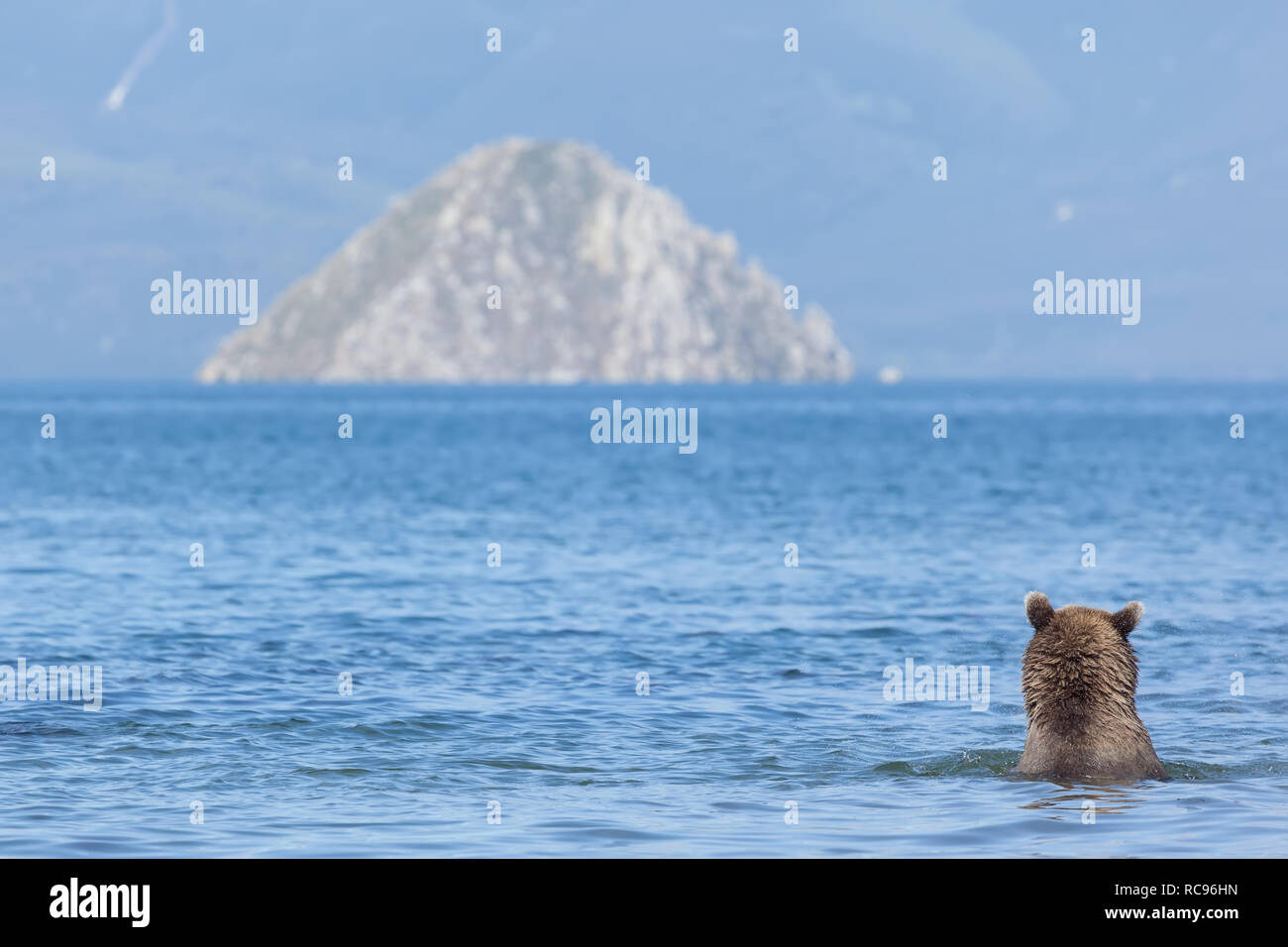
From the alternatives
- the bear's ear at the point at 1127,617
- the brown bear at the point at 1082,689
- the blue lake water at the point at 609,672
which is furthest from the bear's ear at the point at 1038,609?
the blue lake water at the point at 609,672

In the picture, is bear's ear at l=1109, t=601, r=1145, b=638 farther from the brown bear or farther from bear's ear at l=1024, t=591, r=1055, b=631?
bear's ear at l=1024, t=591, r=1055, b=631

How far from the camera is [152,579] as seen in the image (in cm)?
3412

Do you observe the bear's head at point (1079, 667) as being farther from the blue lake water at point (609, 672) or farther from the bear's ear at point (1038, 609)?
the blue lake water at point (609, 672)

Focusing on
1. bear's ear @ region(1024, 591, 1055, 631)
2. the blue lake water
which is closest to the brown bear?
bear's ear @ region(1024, 591, 1055, 631)

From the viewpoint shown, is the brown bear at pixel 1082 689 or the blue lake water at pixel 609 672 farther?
the blue lake water at pixel 609 672

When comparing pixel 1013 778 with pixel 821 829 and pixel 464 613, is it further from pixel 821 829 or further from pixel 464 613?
pixel 464 613

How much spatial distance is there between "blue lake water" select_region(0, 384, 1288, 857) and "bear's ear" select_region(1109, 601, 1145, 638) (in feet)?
4.88

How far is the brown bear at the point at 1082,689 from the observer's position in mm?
13875

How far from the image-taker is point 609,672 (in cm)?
2316

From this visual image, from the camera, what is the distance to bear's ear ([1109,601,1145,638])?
45.1 feet

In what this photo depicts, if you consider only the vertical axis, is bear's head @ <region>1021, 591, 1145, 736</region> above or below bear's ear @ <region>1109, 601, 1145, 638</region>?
below

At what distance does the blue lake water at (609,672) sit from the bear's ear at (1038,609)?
1.49 meters
